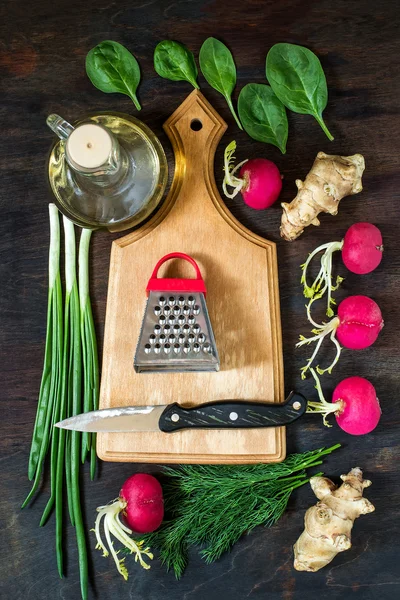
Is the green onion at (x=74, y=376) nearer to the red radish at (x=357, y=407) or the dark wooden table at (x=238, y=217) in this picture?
the dark wooden table at (x=238, y=217)

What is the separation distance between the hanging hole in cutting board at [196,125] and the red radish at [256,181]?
3.7 inches

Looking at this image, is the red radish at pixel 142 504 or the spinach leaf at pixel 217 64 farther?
the spinach leaf at pixel 217 64

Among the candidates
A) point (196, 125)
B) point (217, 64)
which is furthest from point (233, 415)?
point (217, 64)

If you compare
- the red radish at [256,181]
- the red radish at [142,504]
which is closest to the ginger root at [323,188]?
the red radish at [256,181]

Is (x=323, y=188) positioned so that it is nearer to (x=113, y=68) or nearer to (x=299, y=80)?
(x=299, y=80)

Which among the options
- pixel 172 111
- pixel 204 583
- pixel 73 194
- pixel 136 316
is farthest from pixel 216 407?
pixel 172 111

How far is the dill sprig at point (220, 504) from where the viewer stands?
1233 mm

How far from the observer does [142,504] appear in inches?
46.8

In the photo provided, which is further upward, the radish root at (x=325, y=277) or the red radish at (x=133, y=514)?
the radish root at (x=325, y=277)

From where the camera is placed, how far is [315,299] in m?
1.28

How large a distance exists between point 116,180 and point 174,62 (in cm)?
31

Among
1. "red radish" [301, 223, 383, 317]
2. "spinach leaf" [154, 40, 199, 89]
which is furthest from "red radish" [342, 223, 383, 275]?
"spinach leaf" [154, 40, 199, 89]

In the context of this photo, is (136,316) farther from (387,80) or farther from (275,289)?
(387,80)

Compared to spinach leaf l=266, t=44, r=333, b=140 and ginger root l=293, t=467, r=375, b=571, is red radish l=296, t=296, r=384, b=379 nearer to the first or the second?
ginger root l=293, t=467, r=375, b=571
